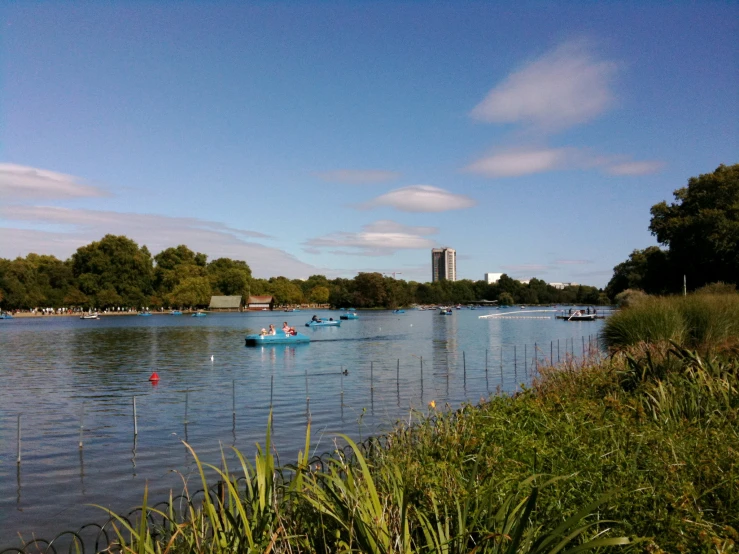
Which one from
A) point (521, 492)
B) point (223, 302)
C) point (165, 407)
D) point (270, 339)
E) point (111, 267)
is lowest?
point (165, 407)

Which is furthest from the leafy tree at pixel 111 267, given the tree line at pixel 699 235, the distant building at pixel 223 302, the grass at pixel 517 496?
the grass at pixel 517 496

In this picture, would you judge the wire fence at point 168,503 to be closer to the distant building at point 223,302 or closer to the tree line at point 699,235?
the tree line at point 699,235

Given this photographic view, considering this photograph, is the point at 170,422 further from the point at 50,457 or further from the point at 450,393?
the point at 450,393

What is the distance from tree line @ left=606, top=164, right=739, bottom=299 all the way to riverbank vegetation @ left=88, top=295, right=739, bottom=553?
39039mm

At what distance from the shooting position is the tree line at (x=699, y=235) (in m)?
44.0

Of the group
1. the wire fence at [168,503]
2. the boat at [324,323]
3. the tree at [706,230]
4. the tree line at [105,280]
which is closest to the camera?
the wire fence at [168,503]

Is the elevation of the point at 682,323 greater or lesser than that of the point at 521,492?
greater

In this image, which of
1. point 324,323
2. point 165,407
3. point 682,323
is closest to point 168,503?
point 682,323

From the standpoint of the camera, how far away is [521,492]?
582cm

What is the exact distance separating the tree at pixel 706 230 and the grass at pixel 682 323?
24.4 m

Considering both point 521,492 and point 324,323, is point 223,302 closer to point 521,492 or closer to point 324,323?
point 324,323

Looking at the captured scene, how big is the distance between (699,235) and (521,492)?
153 feet

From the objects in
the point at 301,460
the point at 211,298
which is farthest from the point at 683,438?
the point at 211,298

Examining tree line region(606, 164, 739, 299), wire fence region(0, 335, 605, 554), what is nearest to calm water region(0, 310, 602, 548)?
wire fence region(0, 335, 605, 554)
